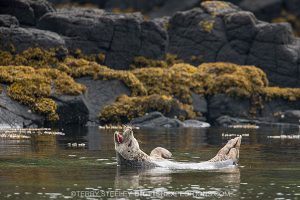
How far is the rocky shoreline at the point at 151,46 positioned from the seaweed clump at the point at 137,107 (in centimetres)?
42

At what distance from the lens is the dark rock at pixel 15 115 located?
53.8 metres

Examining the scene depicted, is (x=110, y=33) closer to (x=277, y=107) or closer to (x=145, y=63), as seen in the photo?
(x=145, y=63)

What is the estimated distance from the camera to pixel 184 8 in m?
Answer: 93.4

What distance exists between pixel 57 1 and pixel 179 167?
69.0 meters

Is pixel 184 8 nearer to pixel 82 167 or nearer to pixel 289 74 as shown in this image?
pixel 289 74

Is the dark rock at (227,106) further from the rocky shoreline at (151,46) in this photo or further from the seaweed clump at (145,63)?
the seaweed clump at (145,63)

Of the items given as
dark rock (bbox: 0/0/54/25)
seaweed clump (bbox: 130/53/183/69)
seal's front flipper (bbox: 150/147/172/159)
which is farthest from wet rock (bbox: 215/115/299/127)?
seal's front flipper (bbox: 150/147/172/159)

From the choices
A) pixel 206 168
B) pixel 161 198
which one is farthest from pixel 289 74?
pixel 161 198

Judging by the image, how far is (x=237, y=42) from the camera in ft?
265

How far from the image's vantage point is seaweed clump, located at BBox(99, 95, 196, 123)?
206 feet

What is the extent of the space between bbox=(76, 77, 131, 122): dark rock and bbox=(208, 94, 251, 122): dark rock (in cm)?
700

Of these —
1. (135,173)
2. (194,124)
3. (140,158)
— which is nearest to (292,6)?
(194,124)

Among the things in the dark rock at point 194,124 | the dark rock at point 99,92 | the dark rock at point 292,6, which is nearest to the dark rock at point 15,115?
the dark rock at point 99,92

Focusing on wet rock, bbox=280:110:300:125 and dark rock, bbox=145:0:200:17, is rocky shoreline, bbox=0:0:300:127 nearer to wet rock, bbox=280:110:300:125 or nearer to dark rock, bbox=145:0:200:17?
wet rock, bbox=280:110:300:125
